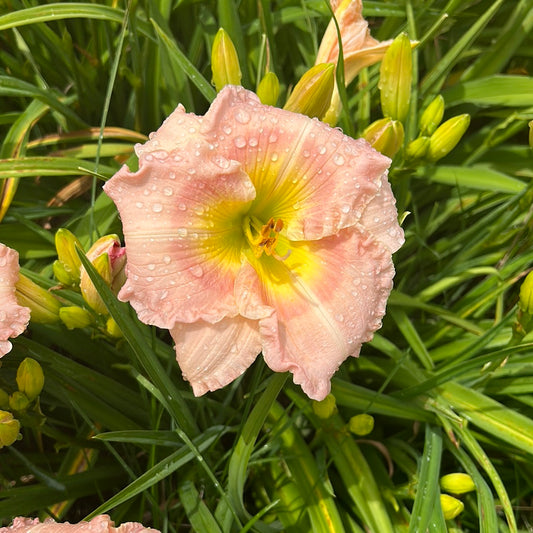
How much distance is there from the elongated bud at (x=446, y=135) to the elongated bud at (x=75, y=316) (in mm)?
697

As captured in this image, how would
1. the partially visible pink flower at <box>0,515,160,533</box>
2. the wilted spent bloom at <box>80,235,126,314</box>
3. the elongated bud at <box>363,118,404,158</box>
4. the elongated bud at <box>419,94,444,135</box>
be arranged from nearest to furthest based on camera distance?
the partially visible pink flower at <box>0,515,160,533</box>
the wilted spent bloom at <box>80,235,126,314</box>
the elongated bud at <box>363,118,404,158</box>
the elongated bud at <box>419,94,444,135</box>

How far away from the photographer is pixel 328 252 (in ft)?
3.23

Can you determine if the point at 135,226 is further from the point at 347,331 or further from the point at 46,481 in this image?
the point at 46,481

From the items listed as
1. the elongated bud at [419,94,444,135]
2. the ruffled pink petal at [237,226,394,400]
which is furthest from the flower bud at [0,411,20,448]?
the elongated bud at [419,94,444,135]

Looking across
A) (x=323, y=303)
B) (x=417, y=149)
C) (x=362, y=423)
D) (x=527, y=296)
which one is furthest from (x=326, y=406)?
(x=417, y=149)

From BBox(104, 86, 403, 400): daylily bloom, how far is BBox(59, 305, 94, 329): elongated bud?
185 millimetres

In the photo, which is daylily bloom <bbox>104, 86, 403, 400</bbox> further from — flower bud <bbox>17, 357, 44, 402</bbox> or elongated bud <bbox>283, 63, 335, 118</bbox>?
flower bud <bbox>17, 357, 44, 402</bbox>

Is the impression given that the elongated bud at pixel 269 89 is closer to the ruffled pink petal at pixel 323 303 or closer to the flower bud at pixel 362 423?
the ruffled pink petal at pixel 323 303

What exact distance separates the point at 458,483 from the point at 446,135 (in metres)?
0.65

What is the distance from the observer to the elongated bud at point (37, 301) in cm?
97

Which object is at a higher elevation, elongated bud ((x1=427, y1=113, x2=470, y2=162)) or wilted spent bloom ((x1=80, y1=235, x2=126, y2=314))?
elongated bud ((x1=427, y1=113, x2=470, y2=162))

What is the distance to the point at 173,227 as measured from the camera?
0.88m

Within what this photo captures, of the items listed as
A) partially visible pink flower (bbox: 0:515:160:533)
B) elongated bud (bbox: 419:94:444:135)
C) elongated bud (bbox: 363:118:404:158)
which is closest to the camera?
partially visible pink flower (bbox: 0:515:160:533)

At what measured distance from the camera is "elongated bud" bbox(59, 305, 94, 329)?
1.00 m
